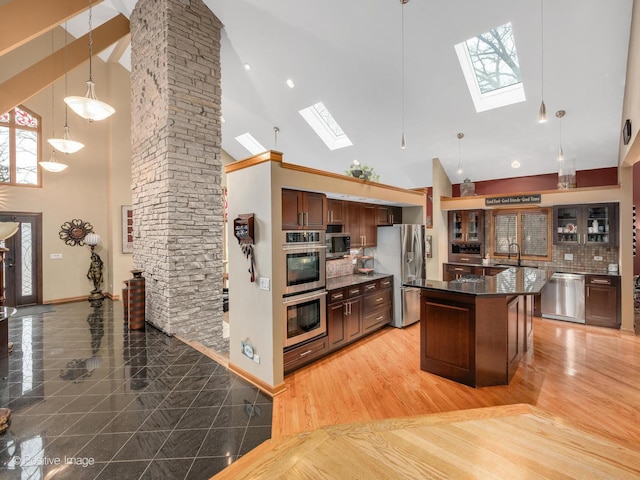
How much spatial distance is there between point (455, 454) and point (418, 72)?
16.5 ft

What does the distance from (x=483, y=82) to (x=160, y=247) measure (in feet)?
19.5

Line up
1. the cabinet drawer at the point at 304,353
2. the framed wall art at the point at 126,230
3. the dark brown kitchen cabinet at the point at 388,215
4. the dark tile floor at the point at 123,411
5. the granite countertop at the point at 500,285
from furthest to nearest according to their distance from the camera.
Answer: the framed wall art at the point at 126,230
the dark brown kitchen cabinet at the point at 388,215
the cabinet drawer at the point at 304,353
the granite countertop at the point at 500,285
the dark tile floor at the point at 123,411

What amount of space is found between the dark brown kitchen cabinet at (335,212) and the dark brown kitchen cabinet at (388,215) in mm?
1046

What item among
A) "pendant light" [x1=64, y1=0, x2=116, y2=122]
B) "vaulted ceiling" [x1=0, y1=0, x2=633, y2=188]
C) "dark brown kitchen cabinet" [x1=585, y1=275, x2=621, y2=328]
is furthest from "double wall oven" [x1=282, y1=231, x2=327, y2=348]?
"dark brown kitchen cabinet" [x1=585, y1=275, x2=621, y2=328]

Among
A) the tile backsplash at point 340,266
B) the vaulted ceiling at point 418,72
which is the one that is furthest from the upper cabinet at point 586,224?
the tile backsplash at point 340,266

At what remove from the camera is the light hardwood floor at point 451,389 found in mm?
2758

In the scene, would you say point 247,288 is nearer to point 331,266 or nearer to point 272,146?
point 331,266

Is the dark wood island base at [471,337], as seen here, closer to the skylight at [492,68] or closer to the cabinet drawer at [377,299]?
the cabinet drawer at [377,299]

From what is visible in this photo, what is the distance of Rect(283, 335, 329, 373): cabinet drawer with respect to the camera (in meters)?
3.50

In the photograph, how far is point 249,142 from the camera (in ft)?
29.7

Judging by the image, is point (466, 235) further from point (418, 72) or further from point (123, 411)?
point (123, 411)

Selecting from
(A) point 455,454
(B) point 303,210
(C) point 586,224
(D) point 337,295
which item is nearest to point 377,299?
(D) point 337,295

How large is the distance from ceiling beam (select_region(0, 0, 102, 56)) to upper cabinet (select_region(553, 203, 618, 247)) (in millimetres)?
8709

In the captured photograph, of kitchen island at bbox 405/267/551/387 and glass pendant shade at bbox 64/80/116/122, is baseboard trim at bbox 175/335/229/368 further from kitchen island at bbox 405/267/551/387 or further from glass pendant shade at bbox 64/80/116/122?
glass pendant shade at bbox 64/80/116/122
